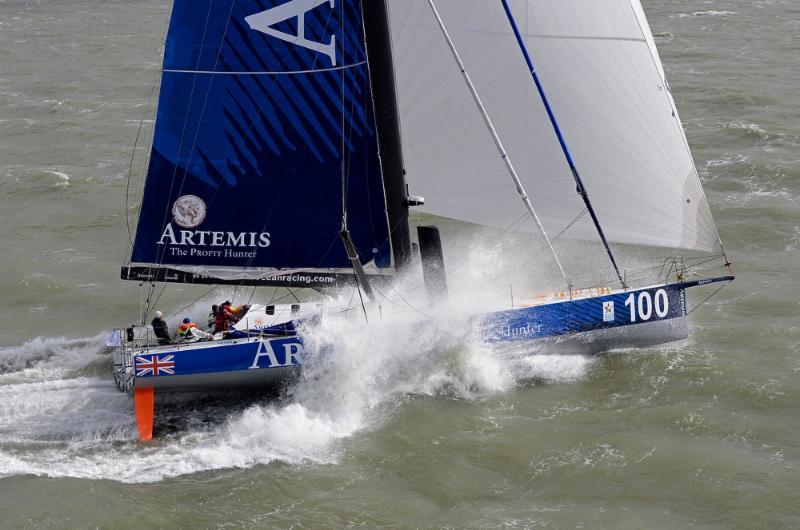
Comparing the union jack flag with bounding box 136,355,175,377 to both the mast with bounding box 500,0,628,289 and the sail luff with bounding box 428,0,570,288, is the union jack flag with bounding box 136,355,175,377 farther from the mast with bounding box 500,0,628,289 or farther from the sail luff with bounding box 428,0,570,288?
the mast with bounding box 500,0,628,289

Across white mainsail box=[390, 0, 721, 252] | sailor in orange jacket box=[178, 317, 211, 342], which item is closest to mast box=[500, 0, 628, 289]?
white mainsail box=[390, 0, 721, 252]

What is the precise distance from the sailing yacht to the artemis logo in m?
0.03

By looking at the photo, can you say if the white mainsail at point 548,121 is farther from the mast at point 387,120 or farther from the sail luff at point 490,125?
the mast at point 387,120

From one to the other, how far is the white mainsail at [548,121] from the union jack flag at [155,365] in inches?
158

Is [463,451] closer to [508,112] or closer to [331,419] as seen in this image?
[331,419]

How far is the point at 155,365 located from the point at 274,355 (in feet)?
4.86

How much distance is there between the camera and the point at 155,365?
13.1 m

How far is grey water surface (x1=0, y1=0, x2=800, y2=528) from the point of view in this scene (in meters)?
11.1

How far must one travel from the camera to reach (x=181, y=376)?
1320cm

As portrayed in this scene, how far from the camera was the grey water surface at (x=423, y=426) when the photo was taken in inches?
436

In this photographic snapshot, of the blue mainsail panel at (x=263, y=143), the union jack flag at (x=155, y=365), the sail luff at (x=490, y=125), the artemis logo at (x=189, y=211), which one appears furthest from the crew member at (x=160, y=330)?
the sail luff at (x=490, y=125)

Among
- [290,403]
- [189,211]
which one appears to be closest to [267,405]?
[290,403]

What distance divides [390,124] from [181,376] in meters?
4.16

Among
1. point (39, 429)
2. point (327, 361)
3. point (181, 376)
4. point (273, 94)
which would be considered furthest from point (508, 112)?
point (39, 429)
